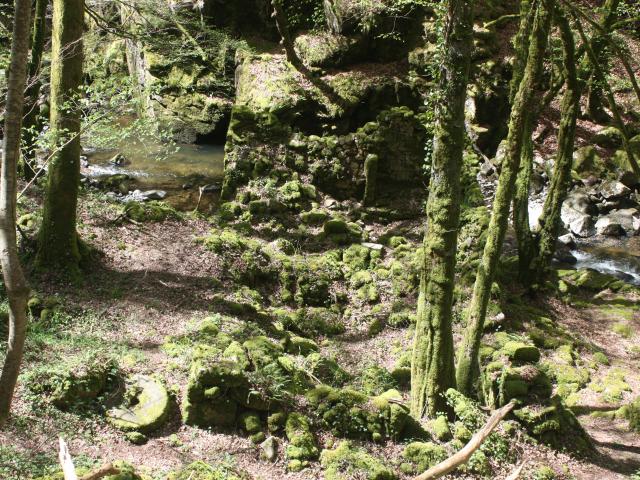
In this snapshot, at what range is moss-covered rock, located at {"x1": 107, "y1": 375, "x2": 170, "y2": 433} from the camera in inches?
239

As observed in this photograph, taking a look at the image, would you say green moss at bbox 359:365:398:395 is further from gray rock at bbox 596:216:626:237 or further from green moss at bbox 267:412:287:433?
gray rock at bbox 596:216:626:237

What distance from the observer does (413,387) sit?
7.36 meters

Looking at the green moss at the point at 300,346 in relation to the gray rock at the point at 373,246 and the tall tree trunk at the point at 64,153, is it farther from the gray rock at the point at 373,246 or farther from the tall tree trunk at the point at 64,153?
the tall tree trunk at the point at 64,153

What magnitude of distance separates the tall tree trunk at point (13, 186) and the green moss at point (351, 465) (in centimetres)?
334

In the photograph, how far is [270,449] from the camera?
20.3ft

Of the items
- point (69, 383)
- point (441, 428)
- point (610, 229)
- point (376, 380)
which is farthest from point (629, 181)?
point (69, 383)

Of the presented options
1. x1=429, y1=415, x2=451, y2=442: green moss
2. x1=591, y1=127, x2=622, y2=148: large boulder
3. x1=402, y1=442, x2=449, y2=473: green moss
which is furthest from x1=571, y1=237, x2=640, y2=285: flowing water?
x1=402, y1=442, x2=449, y2=473: green moss

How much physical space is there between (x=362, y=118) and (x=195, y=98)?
7967 mm

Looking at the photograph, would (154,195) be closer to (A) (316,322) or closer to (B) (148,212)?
(B) (148,212)

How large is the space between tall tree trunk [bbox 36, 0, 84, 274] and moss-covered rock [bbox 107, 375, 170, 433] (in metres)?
3.82

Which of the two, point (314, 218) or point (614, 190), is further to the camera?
point (614, 190)

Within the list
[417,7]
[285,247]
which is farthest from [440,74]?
[417,7]

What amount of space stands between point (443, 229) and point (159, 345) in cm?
432

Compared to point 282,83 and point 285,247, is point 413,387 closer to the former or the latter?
point 285,247
